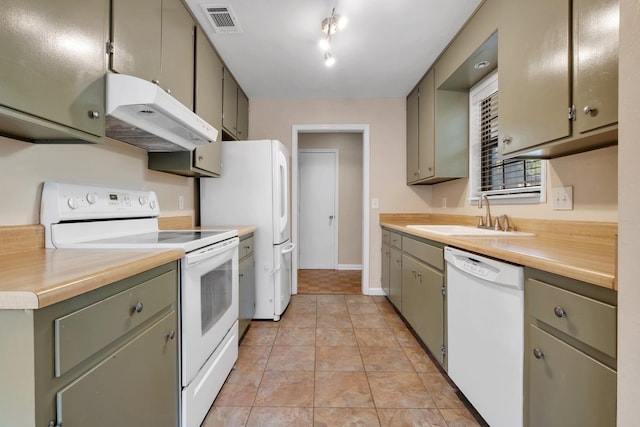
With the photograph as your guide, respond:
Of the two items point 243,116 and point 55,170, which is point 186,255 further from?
point 243,116

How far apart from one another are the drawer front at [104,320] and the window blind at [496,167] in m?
1.96

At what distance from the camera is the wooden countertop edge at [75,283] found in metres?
0.54

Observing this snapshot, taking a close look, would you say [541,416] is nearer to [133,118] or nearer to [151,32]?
[133,118]

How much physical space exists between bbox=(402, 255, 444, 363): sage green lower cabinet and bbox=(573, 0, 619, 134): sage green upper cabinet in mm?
984

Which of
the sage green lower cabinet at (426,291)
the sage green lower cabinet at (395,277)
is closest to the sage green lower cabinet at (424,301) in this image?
the sage green lower cabinet at (426,291)

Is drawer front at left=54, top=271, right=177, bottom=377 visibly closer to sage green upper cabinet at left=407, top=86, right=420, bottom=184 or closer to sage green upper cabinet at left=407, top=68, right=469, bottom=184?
sage green upper cabinet at left=407, top=68, right=469, bottom=184

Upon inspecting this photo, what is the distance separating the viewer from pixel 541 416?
91 cm

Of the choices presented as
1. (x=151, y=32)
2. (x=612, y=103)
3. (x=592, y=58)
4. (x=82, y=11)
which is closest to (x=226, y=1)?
(x=151, y=32)

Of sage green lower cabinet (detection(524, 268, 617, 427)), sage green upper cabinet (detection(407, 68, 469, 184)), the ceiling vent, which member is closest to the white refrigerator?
the ceiling vent

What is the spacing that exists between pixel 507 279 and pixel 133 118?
1.68 meters

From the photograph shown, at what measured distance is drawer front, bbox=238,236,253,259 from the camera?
198cm

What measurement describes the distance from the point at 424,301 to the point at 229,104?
232cm

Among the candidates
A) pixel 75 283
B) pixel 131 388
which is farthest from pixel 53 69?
pixel 131 388

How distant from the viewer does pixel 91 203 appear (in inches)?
50.7
